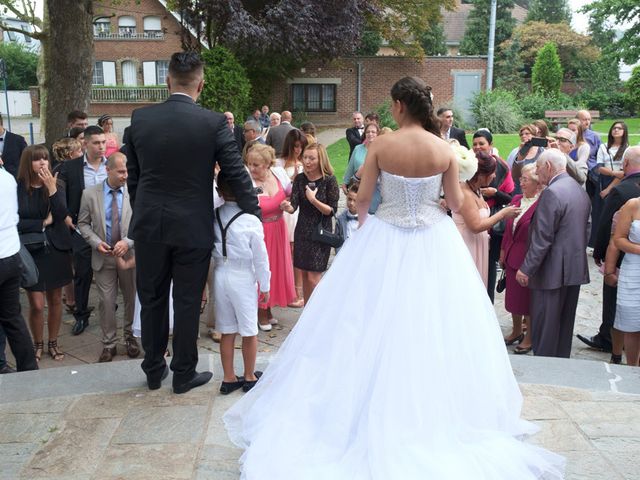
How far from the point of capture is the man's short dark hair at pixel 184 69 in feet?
12.6

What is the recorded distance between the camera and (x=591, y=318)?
704 centimetres

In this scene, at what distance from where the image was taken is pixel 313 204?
639 cm

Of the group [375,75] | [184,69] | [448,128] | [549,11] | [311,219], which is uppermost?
[549,11]

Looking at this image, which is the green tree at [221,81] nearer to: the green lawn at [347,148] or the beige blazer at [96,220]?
the green lawn at [347,148]

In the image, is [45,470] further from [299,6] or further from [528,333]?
[299,6]

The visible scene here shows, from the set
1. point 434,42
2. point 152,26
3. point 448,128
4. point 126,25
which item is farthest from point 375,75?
point 448,128

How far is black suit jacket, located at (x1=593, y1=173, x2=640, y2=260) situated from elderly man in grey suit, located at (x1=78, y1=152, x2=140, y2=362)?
422cm

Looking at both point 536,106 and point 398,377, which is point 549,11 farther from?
point 398,377

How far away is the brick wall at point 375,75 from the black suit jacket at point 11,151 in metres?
23.4

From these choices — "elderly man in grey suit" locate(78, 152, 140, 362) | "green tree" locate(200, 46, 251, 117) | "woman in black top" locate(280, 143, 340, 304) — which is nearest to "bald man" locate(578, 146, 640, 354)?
"woman in black top" locate(280, 143, 340, 304)

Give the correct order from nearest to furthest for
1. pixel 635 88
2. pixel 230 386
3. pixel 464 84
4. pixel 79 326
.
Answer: pixel 230 386, pixel 79 326, pixel 464 84, pixel 635 88

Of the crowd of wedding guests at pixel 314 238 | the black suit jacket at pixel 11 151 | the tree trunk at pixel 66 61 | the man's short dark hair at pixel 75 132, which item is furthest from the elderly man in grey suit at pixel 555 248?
the tree trunk at pixel 66 61

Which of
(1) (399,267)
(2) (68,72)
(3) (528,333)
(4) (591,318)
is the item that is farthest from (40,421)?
(2) (68,72)

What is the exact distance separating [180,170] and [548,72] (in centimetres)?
3277
